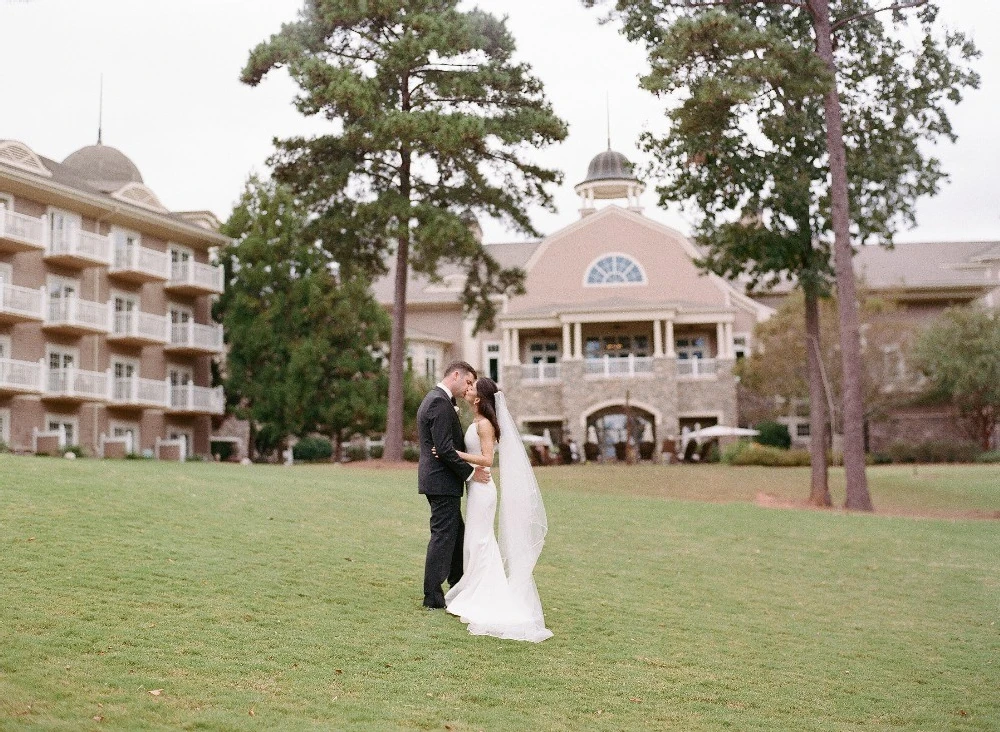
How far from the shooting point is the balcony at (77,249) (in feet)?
119

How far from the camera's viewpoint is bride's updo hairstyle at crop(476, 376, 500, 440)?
9.70 meters

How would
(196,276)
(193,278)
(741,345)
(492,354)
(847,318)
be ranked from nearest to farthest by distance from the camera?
1. (847,318)
2. (193,278)
3. (196,276)
4. (741,345)
5. (492,354)

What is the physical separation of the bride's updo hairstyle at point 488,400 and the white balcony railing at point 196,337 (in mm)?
33253

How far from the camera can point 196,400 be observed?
41.5m

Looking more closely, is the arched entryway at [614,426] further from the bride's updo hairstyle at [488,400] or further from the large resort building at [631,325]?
the bride's updo hairstyle at [488,400]

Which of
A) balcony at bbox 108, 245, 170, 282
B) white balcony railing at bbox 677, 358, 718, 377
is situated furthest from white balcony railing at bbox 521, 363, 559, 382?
balcony at bbox 108, 245, 170, 282

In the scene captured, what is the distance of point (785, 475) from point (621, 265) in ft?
60.8

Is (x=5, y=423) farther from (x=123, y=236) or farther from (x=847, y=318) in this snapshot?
(x=847, y=318)

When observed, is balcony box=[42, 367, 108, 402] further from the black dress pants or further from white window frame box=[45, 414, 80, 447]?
the black dress pants

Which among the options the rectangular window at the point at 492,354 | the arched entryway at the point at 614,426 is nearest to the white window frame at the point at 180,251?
the rectangular window at the point at 492,354

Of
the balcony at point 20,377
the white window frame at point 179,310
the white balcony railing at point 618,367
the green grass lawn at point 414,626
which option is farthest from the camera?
the white balcony railing at point 618,367

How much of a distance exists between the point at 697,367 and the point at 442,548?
→ 38481mm

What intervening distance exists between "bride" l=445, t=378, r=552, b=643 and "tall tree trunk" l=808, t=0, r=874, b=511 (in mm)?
15616

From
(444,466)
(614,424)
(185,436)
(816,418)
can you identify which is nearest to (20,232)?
(185,436)
